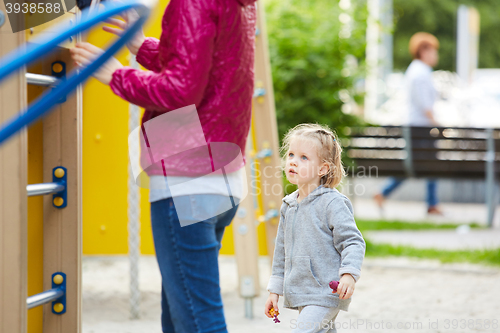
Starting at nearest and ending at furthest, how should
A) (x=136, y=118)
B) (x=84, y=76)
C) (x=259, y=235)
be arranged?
(x=84, y=76) → (x=136, y=118) → (x=259, y=235)

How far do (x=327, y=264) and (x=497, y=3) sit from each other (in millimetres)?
13988

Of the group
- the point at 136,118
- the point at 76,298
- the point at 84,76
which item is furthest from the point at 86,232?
the point at 84,76

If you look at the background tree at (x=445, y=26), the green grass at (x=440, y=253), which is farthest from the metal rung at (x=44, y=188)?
the background tree at (x=445, y=26)

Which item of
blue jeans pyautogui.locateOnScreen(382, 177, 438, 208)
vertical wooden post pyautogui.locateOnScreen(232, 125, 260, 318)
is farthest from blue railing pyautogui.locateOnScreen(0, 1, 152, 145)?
blue jeans pyautogui.locateOnScreen(382, 177, 438, 208)

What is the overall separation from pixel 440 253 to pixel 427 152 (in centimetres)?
161

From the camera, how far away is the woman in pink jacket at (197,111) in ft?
4.92

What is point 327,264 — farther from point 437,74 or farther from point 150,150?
point 437,74

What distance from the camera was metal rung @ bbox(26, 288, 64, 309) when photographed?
66.7 inches

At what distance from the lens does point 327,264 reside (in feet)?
5.71

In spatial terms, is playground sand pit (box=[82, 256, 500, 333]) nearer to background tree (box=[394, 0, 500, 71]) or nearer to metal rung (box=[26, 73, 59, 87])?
metal rung (box=[26, 73, 59, 87])

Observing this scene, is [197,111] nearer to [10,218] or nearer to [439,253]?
[10,218]

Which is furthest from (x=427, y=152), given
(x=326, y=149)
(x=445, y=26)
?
(x=445, y=26)

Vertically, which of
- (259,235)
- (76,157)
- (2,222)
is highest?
(76,157)

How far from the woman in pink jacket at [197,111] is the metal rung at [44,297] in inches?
15.9
